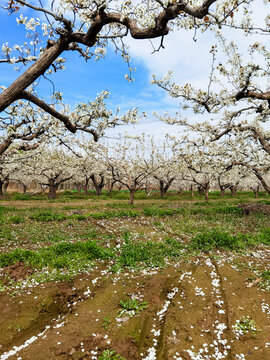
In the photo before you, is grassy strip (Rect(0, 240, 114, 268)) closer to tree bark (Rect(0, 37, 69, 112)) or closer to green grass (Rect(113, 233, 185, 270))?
green grass (Rect(113, 233, 185, 270))

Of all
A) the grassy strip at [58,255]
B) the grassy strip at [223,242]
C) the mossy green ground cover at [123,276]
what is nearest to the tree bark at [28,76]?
the mossy green ground cover at [123,276]

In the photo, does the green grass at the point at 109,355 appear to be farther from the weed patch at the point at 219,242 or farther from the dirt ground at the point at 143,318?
the weed patch at the point at 219,242

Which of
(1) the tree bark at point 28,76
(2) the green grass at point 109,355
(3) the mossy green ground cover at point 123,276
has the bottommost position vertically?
(2) the green grass at point 109,355

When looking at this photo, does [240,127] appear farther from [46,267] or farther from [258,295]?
[46,267]

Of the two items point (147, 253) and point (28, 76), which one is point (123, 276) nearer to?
point (147, 253)

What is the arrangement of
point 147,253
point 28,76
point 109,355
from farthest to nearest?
1. point 147,253
2. point 28,76
3. point 109,355

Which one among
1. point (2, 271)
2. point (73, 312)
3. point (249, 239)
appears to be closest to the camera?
point (73, 312)

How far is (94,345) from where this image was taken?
4.72m

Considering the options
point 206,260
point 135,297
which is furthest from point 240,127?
point 135,297

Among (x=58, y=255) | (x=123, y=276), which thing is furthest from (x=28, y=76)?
(x=123, y=276)

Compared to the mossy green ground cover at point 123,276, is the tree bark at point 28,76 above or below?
above

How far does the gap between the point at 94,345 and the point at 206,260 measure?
5835mm

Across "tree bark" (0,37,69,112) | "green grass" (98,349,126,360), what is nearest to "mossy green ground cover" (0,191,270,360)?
"green grass" (98,349,126,360)

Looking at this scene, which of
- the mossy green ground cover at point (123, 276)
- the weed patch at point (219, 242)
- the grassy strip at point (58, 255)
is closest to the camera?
the mossy green ground cover at point (123, 276)
